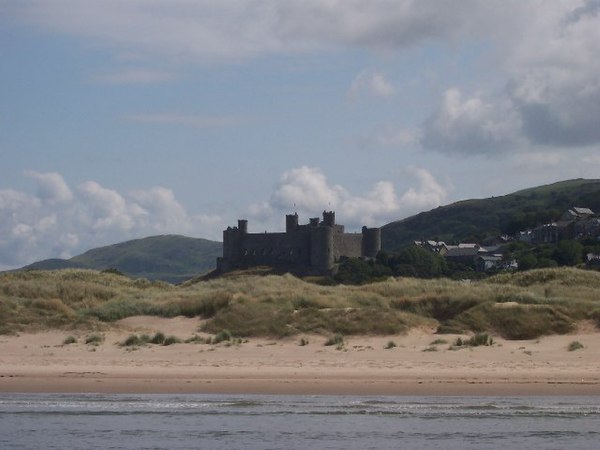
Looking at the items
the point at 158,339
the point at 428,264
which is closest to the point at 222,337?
the point at 158,339

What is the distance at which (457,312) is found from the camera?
25.9 meters

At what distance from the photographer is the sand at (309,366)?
18.6 meters

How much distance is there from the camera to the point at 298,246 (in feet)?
301

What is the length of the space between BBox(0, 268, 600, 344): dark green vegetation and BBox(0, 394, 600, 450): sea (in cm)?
647

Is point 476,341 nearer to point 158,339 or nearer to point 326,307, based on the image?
point 326,307

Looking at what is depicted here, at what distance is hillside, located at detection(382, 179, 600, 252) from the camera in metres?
158

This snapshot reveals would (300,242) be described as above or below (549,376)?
above

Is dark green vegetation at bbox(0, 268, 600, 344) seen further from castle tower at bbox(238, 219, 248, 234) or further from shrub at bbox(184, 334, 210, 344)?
castle tower at bbox(238, 219, 248, 234)

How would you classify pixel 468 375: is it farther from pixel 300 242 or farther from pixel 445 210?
pixel 445 210

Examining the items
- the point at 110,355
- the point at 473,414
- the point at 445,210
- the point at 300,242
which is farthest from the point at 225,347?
the point at 445,210

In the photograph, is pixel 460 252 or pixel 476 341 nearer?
pixel 476 341

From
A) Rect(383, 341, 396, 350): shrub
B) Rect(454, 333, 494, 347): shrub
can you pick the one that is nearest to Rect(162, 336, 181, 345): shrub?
Rect(383, 341, 396, 350): shrub

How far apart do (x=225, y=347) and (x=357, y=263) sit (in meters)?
59.9

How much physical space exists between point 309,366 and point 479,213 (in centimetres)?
15550
